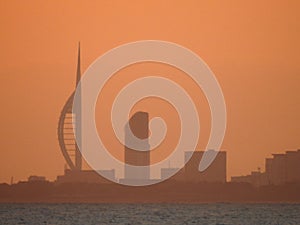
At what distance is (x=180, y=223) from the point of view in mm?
118125

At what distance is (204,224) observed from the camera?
11475 cm

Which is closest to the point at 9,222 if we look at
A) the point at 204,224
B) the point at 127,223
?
the point at 127,223

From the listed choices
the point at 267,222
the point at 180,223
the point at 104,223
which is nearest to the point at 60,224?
the point at 104,223

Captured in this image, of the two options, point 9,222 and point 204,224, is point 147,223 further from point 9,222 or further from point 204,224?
point 9,222

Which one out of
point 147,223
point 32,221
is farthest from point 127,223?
point 32,221

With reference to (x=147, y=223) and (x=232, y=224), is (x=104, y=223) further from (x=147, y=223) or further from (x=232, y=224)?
(x=232, y=224)

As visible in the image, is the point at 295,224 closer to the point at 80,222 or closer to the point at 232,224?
the point at 232,224

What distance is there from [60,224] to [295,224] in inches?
992

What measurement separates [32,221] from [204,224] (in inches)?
740

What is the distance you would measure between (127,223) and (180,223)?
675 cm

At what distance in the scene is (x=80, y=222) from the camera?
118 meters

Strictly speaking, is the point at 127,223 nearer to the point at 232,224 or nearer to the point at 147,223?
the point at 147,223

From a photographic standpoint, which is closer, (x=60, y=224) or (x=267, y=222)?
(x=60, y=224)

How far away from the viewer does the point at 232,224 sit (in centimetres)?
11425
